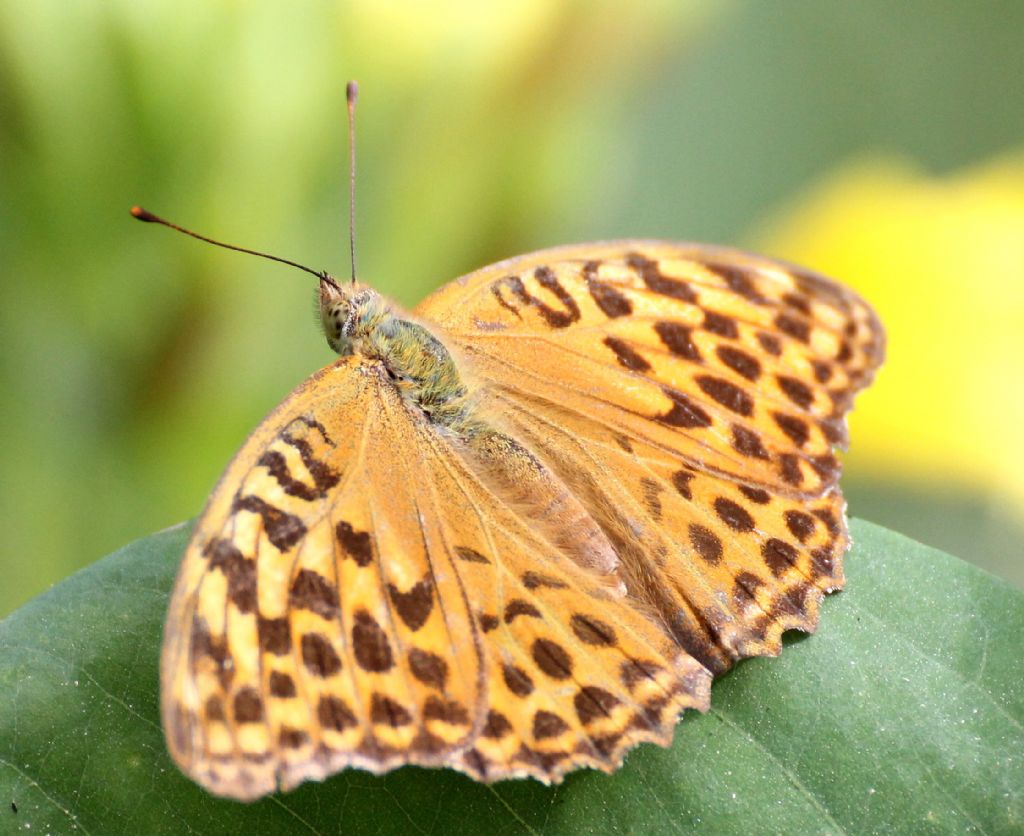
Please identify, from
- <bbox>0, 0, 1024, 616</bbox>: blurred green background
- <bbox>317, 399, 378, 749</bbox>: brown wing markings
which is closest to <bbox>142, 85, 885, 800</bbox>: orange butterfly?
<bbox>317, 399, 378, 749</bbox>: brown wing markings

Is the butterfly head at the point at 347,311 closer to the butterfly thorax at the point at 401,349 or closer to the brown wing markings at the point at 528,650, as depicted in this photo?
the butterfly thorax at the point at 401,349

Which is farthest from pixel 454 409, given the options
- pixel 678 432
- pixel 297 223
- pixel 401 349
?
pixel 297 223

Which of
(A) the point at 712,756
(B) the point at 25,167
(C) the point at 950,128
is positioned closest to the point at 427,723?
(A) the point at 712,756

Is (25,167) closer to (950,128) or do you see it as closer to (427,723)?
(427,723)

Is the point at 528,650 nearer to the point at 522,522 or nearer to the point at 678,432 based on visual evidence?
the point at 522,522

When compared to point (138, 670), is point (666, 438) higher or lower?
higher

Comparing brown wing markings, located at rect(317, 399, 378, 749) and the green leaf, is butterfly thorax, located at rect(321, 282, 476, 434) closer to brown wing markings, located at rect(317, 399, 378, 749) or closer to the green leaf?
brown wing markings, located at rect(317, 399, 378, 749)
